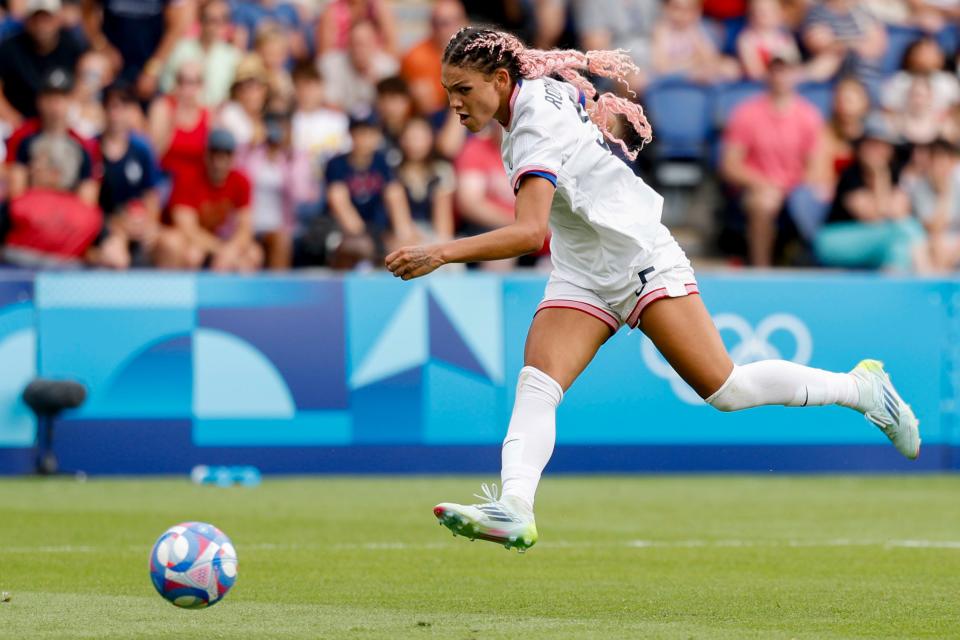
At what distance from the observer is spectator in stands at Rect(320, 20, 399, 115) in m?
16.3

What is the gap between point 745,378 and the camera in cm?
718

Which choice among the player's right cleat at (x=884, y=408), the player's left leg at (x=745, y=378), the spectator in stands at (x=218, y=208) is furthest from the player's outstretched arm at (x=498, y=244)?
the spectator in stands at (x=218, y=208)

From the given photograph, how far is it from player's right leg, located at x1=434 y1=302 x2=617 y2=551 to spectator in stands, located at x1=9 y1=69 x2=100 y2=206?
25.1ft

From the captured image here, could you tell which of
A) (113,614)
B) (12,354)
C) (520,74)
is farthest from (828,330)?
(113,614)

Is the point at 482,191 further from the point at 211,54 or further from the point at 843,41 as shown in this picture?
the point at 843,41

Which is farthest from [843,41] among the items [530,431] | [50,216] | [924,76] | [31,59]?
[530,431]

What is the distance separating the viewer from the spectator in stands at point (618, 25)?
17.2 m

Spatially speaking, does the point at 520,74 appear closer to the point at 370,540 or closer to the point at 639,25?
the point at 370,540

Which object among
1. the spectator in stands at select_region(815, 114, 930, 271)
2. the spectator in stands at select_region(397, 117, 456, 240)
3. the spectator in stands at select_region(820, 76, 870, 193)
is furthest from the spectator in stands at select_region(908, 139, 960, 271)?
the spectator in stands at select_region(397, 117, 456, 240)

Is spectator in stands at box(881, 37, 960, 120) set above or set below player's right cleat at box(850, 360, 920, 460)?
above

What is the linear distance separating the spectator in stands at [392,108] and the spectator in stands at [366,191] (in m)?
0.34

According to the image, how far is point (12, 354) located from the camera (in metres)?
12.6

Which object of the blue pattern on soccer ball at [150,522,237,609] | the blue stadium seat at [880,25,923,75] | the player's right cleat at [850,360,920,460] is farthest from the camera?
the blue stadium seat at [880,25,923,75]

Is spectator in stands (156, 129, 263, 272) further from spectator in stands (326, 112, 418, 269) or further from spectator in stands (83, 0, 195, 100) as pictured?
spectator in stands (83, 0, 195, 100)
